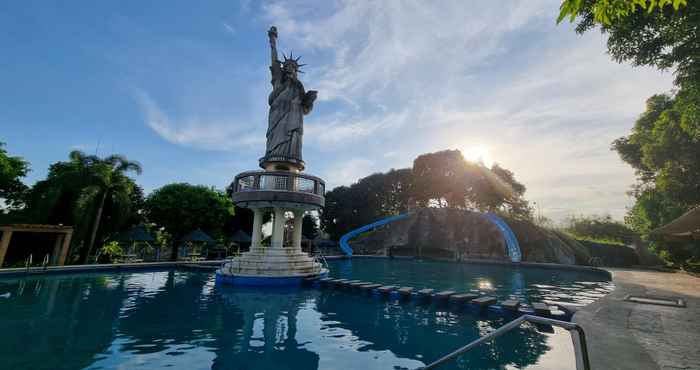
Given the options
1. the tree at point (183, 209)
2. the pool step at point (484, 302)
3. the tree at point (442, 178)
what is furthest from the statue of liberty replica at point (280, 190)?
the tree at point (442, 178)

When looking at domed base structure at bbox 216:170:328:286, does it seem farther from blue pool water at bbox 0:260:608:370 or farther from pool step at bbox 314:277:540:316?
blue pool water at bbox 0:260:608:370

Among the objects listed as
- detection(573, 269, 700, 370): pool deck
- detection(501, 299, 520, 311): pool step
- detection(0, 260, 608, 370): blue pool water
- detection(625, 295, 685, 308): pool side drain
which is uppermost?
detection(625, 295, 685, 308): pool side drain

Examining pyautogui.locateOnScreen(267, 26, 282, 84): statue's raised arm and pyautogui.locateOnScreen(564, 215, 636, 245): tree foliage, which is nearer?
pyautogui.locateOnScreen(267, 26, 282, 84): statue's raised arm

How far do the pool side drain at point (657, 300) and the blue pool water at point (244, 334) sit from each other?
4.21 m

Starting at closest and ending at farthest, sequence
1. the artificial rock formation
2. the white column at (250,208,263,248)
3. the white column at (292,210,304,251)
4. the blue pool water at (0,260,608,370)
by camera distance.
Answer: the blue pool water at (0,260,608,370)
the white column at (250,208,263,248)
the white column at (292,210,304,251)
the artificial rock formation

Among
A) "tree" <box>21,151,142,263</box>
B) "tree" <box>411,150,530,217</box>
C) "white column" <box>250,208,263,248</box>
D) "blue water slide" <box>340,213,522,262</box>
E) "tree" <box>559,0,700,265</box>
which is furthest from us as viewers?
"tree" <box>411,150,530,217</box>

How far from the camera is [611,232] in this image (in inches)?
2167

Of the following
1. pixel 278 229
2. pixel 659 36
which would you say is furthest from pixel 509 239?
pixel 278 229

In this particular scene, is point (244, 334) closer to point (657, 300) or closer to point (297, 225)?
point (297, 225)

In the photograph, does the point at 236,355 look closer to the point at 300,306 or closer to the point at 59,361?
the point at 59,361

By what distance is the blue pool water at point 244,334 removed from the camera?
6055 mm

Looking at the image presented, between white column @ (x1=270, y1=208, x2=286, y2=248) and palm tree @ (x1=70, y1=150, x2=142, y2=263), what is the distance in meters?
14.5

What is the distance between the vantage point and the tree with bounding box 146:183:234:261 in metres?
29.6

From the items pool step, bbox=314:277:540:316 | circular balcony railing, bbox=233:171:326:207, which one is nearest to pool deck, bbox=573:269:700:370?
pool step, bbox=314:277:540:316
